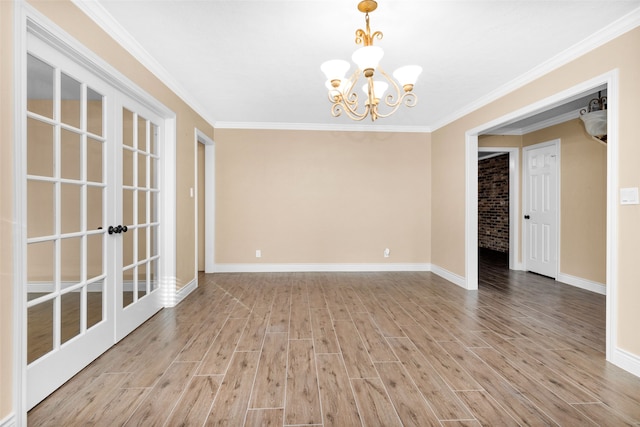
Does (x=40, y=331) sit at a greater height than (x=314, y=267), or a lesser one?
greater

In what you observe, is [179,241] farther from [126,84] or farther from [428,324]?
[428,324]

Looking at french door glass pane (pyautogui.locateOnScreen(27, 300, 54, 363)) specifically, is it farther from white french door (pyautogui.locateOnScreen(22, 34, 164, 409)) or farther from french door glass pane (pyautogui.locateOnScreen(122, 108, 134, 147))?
french door glass pane (pyautogui.locateOnScreen(122, 108, 134, 147))

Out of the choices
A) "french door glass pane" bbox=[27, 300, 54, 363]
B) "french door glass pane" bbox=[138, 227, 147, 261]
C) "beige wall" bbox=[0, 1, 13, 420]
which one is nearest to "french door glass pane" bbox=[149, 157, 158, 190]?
"french door glass pane" bbox=[138, 227, 147, 261]

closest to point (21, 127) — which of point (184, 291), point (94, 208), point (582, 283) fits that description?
point (94, 208)

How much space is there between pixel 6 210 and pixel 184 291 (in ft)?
8.33

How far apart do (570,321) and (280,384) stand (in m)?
2.98

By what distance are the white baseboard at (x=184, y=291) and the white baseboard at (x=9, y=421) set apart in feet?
6.52

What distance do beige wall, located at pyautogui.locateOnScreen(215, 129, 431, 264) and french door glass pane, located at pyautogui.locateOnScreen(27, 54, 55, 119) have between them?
11.0 feet

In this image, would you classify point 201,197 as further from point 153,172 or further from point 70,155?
point 70,155

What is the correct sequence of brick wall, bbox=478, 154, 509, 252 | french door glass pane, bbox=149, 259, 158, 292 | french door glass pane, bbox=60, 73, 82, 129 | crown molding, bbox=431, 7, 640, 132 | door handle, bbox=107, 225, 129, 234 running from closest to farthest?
french door glass pane, bbox=60, 73, 82, 129 → crown molding, bbox=431, 7, 640, 132 → door handle, bbox=107, 225, 129, 234 → french door glass pane, bbox=149, 259, 158, 292 → brick wall, bbox=478, 154, 509, 252

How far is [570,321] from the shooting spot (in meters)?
3.11

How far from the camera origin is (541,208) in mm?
5113

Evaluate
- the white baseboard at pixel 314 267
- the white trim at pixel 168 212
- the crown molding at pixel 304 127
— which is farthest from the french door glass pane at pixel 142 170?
the white baseboard at pixel 314 267

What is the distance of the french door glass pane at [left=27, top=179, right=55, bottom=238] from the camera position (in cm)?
175
